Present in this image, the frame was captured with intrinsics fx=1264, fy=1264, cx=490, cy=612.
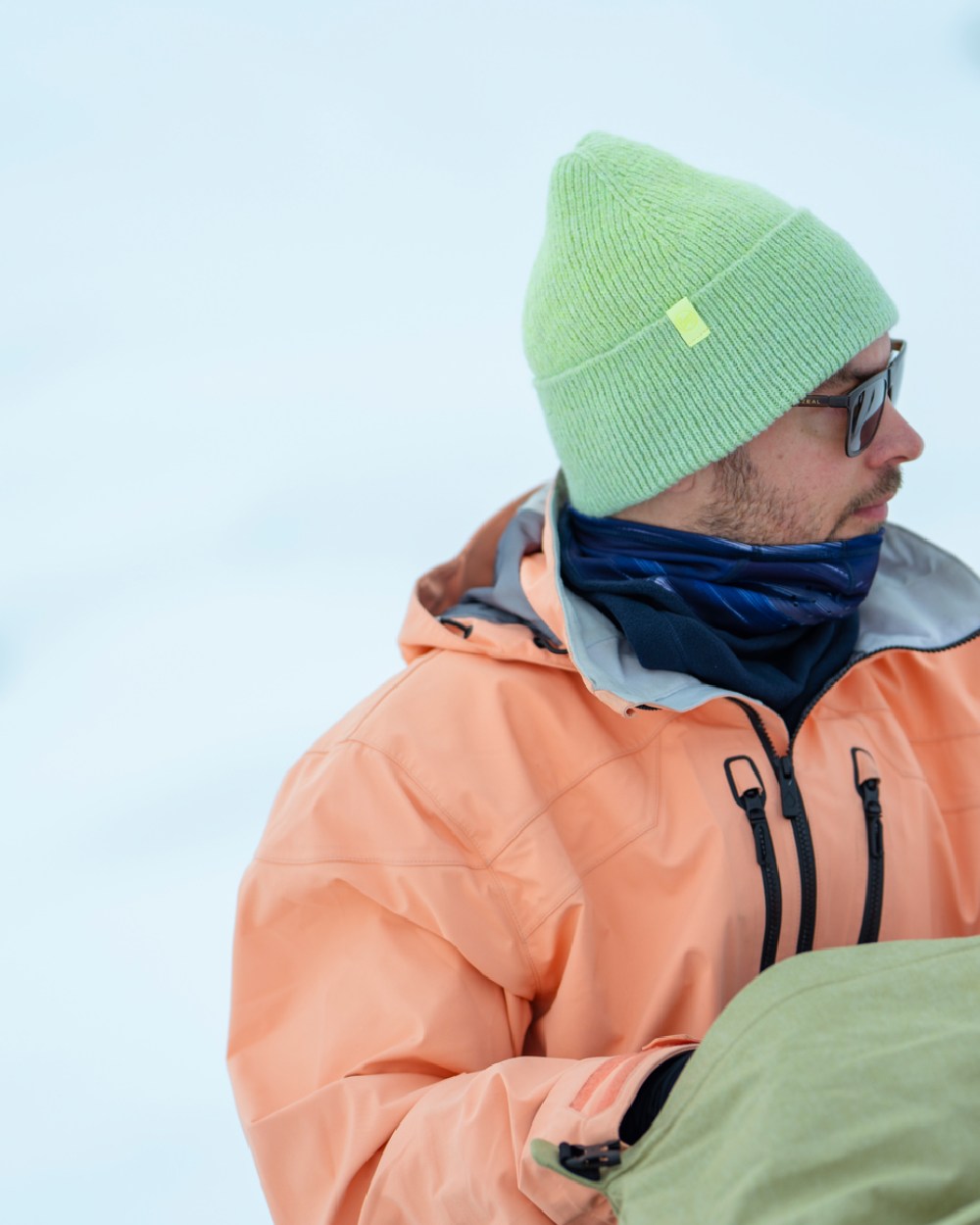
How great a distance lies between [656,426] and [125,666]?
1197 mm

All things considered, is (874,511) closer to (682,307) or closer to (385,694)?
(682,307)

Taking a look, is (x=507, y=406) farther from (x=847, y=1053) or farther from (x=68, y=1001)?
(x=847, y=1053)

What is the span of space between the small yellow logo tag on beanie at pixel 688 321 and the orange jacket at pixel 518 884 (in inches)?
12.5

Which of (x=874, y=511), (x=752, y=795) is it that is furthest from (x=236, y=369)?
(x=752, y=795)

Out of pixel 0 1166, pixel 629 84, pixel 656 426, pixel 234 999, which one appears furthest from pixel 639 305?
pixel 0 1166

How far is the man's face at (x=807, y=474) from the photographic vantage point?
1.57 metres

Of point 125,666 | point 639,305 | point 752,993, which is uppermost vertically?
point 639,305

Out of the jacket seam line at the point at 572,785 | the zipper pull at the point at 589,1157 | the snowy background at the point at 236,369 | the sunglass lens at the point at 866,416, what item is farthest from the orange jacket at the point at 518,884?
the snowy background at the point at 236,369

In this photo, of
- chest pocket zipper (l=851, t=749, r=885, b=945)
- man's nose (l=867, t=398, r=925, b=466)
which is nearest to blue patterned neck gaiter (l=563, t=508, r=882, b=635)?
man's nose (l=867, t=398, r=925, b=466)

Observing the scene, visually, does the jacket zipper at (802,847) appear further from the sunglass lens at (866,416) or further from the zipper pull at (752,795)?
the sunglass lens at (866,416)

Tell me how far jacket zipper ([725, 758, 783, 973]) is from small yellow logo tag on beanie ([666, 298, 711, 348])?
0.53 meters

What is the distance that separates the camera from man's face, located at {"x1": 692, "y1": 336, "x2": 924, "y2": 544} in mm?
1568

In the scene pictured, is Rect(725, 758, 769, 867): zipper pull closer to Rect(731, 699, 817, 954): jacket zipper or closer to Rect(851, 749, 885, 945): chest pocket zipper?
Rect(731, 699, 817, 954): jacket zipper

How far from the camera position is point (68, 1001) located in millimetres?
2123
